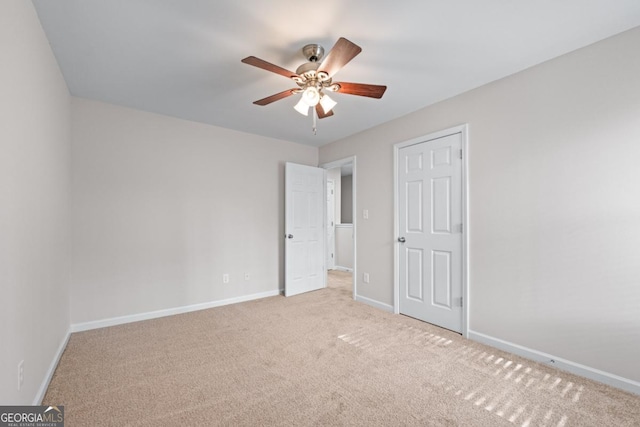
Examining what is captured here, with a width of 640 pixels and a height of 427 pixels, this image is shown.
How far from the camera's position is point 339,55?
178 centimetres

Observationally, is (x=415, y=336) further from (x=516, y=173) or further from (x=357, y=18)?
(x=357, y=18)

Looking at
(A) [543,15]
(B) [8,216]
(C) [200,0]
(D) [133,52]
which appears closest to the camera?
(B) [8,216]

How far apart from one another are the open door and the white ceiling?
175 cm

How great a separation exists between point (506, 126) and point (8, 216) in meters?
3.55

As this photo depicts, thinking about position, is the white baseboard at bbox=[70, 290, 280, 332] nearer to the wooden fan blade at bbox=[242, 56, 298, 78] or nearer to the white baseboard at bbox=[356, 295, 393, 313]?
the white baseboard at bbox=[356, 295, 393, 313]

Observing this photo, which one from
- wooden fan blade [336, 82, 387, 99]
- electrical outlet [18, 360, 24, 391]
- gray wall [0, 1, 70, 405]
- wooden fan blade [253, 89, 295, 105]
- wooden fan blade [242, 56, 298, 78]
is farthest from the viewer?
wooden fan blade [253, 89, 295, 105]

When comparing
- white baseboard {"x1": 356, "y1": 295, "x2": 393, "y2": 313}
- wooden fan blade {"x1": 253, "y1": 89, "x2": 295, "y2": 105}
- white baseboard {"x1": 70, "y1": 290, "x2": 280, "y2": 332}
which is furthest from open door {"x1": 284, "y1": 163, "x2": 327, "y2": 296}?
wooden fan blade {"x1": 253, "y1": 89, "x2": 295, "y2": 105}

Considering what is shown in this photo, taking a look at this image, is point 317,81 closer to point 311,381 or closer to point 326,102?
point 326,102

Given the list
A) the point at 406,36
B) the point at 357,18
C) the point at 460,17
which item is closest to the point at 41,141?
the point at 357,18

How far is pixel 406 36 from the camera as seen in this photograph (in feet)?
6.51

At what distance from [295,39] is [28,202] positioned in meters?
1.99

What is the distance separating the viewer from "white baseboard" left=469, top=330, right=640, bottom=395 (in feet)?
6.29

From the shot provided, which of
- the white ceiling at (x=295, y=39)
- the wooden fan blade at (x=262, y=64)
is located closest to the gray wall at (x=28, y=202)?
the white ceiling at (x=295, y=39)

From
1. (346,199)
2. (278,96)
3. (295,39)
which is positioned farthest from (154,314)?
(346,199)
